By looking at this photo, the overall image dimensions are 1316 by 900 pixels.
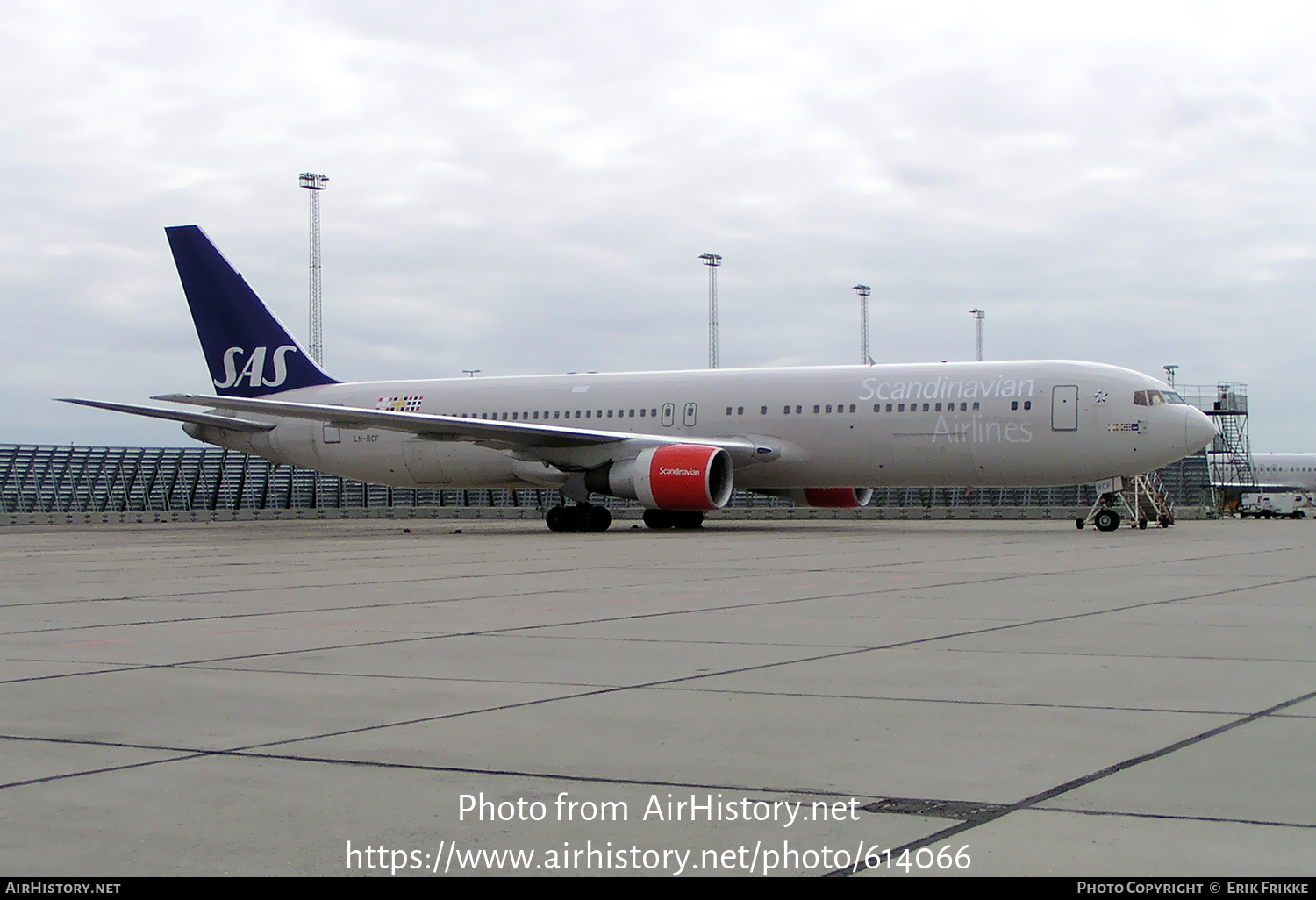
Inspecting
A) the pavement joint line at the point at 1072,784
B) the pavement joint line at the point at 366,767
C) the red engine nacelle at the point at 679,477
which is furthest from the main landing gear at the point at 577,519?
the pavement joint line at the point at 366,767

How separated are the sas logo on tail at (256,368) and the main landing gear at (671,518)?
991cm

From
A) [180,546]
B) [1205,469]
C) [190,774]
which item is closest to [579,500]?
[180,546]

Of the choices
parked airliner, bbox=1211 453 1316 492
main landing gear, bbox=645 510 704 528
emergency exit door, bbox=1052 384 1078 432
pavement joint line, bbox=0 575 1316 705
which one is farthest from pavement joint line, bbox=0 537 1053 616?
parked airliner, bbox=1211 453 1316 492

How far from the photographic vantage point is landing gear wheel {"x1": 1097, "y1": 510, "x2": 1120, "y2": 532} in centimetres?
2388

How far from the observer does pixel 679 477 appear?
75.9 feet

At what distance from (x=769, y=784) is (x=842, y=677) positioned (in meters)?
2.19

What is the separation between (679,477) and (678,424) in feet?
11.7

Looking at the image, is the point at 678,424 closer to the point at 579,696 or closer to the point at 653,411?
the point at 653,411

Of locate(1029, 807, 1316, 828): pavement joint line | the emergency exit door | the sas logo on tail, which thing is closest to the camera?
locate(1029, 807, 1316, 828): pavement joint line

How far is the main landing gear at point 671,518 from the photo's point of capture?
88.4 ft

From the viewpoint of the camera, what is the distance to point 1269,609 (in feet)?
29.6

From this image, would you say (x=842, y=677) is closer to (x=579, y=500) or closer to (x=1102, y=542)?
(x=1102, y=542)

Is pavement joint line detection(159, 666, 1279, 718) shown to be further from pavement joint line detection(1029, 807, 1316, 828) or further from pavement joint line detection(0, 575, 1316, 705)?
pavement joint line detection(1029, 807, 1316, 828)

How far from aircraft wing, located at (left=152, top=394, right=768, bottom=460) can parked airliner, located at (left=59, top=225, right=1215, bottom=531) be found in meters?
0.05
